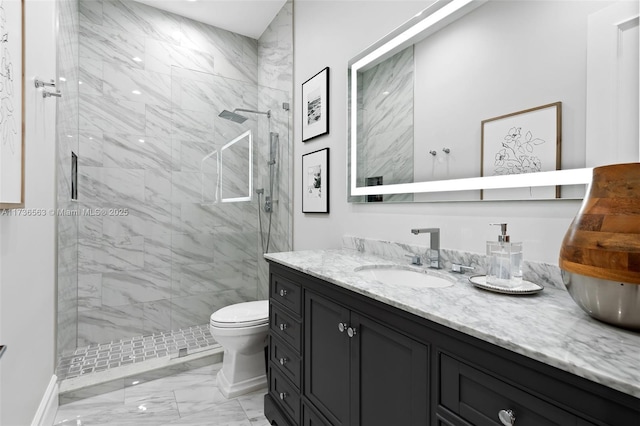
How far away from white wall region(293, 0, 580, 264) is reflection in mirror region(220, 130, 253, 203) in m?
0.49

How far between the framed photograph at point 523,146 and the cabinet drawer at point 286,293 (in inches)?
35.5

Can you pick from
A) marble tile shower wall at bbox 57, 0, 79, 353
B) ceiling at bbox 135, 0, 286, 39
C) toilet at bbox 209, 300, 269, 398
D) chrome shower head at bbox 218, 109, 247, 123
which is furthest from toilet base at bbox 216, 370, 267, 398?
ceiling at bbox 135, 0, 286, 39

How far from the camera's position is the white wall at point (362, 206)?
3.57 feet

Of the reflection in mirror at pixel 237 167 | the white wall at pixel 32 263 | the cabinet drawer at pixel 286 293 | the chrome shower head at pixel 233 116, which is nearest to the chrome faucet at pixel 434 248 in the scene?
the cabinet drawer at pixel 286 293

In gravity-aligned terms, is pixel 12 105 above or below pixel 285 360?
above

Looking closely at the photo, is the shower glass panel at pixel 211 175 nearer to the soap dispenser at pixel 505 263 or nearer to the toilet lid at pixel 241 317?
the toilet lid at pixel 241 317

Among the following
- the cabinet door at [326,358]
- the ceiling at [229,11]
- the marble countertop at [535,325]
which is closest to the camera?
the marble countertop at [535,325]

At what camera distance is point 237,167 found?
2809mm

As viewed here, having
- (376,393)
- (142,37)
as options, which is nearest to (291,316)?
(376,393)

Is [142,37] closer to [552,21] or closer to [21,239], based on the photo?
[21,239]

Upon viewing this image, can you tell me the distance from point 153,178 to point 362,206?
6.40 feet

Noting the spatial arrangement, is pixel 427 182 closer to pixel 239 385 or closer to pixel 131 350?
pixel 239 385

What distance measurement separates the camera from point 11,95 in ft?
3.56

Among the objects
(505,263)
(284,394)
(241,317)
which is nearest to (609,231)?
(505,263)
